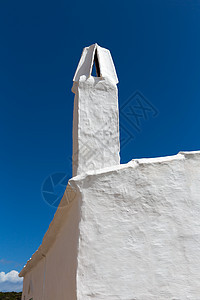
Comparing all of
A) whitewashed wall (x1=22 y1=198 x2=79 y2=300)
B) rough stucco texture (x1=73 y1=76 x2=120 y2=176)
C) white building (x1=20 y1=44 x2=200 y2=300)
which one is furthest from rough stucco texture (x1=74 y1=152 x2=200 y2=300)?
rough stucco texture (x1=73 y1=76 x2=120 y2=176)

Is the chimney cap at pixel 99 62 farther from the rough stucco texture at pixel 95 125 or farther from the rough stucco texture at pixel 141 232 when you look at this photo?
the rough stucco texture at pixel 141 232

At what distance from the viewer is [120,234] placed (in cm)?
365

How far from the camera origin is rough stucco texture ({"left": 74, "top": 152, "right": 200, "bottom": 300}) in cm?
344

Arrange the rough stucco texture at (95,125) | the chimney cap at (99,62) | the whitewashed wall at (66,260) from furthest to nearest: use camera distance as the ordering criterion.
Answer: the chimney cap at (99,62) → the rough stucco texture at (95,125) → the whitewashed wall at (66,260)

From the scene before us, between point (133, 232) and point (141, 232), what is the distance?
0.36 feet

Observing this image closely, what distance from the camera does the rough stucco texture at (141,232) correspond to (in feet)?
11.3

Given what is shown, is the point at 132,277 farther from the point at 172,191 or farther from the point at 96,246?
the point at 172,191

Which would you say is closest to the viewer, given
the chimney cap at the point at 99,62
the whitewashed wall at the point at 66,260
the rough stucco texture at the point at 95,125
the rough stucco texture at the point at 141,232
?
the rough stucco texture at the point at 141,232

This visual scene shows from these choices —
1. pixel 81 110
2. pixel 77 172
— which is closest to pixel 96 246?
pixel 77 172

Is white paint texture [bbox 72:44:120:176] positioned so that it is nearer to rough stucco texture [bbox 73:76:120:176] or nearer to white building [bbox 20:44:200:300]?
rough stucco texture [bbox 73:76:120:176]

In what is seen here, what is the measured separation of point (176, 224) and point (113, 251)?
96cm

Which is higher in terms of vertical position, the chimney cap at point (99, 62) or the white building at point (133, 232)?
the chimney cap at point (99, 62)

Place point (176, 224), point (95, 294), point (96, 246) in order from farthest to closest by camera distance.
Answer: point (176, 224) → point (96, 246) → point (95, 294)

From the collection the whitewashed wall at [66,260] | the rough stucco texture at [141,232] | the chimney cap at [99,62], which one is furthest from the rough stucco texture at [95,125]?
the rough stucco texture at [141,232]
